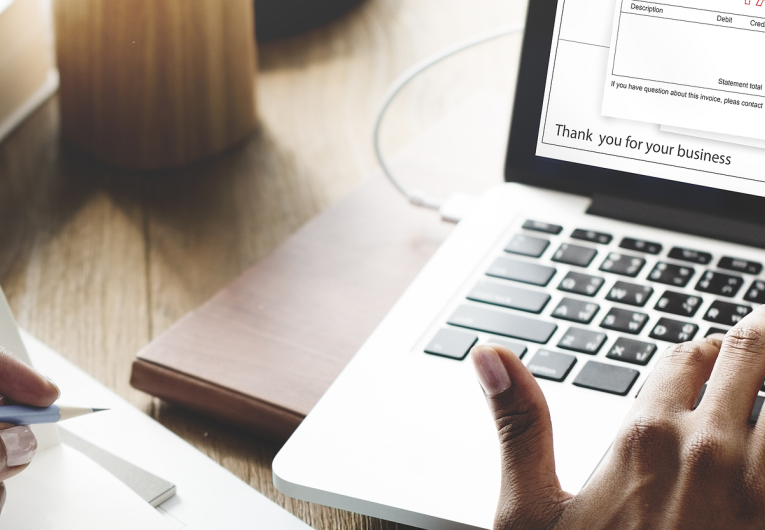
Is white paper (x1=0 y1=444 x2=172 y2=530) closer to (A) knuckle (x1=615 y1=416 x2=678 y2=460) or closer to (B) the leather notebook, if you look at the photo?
(B) the leather notebook

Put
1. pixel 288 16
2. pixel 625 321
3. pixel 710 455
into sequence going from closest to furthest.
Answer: pixel 710 455
pixel 625 321
pixel 288 16

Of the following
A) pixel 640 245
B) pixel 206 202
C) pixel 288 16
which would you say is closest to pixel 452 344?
pixel 640 245

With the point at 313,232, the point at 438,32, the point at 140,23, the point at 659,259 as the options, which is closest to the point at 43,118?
the point at 140,23

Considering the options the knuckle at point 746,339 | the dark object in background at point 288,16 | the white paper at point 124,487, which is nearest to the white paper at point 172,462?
the white paper at point 124,487

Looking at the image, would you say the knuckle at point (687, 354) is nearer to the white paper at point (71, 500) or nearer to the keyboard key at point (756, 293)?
the keyboard key at point (756, 293)

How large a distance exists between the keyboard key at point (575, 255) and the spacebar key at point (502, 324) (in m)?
0.05

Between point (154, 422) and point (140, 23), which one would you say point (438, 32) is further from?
point (154, 422)

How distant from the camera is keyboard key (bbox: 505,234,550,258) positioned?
0.43 m

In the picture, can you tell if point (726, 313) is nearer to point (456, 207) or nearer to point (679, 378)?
point (679, 378)

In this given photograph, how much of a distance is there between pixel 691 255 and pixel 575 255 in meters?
0.06

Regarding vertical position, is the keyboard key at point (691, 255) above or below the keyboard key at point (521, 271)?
above

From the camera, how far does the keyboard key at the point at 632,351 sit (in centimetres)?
37

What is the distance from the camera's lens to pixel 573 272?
1.38ft

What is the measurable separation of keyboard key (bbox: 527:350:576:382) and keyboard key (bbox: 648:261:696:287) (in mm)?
77
